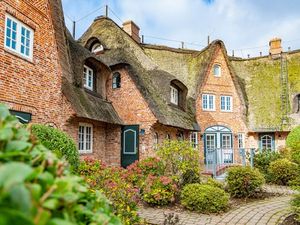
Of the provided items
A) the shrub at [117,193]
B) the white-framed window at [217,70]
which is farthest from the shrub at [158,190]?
the white-framed window at [217,70]

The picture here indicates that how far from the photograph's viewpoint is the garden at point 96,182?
869 millimetres

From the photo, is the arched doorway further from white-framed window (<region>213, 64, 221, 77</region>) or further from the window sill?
the window sill

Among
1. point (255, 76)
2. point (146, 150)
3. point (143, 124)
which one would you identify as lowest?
point (146, 150)

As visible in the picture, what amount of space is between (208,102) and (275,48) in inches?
432

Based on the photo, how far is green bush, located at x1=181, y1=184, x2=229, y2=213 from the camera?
9078 mm

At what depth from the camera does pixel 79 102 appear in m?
12.1

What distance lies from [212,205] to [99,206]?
8193mm

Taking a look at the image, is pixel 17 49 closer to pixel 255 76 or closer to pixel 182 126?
pixel 182 126

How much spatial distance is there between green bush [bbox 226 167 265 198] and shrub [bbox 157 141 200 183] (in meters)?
1.60

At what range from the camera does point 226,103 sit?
86.0 ft

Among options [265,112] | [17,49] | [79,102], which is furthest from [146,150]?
[265,112]

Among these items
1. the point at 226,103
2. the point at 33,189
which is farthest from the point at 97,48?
the point at 33,189

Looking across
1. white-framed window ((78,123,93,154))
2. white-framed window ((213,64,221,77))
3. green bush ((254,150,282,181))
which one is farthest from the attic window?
green bush ((254,150,282,181))

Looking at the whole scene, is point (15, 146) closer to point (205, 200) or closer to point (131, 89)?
point (205, 200)
